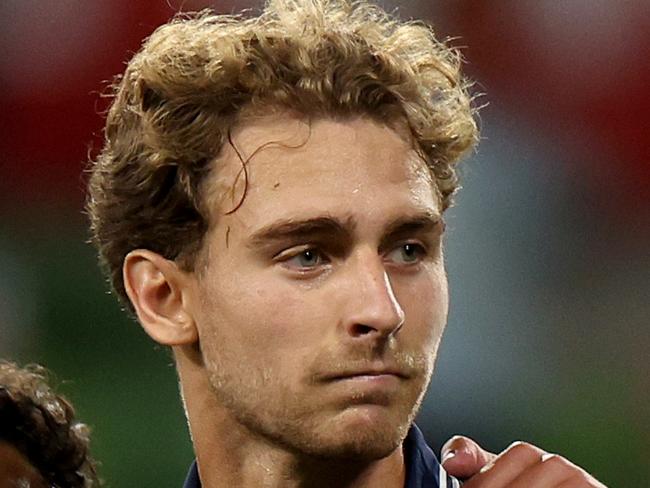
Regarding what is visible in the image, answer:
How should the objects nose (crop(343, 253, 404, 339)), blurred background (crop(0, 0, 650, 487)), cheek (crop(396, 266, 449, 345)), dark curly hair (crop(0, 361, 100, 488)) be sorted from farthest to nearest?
blurred background (crop(0, 0, 650, 487))
dark curly hair (crop(0, 361, 100, 488))
cheek (crop(396, 266, 449, 345))
nose (crop(343, 253, 404, 339))

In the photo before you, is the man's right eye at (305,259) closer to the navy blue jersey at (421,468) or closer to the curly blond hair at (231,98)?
the curly blond hair at (231,98)

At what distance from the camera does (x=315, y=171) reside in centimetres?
274

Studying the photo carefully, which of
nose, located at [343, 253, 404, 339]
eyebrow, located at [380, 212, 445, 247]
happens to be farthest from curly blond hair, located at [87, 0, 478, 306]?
nose, located at [343, 253, 404, 339]

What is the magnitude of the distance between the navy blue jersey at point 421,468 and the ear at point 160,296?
46 centimetres

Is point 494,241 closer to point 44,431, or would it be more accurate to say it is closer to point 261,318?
point 44,431

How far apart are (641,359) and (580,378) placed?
21cm

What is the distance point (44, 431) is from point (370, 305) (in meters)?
0.99

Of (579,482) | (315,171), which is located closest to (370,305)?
(315,171)

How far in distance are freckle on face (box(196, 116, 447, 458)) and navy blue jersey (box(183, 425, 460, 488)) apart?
214 mm

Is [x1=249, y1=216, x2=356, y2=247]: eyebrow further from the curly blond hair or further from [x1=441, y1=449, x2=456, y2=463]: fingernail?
[x1=441, y1=449, x2=456, y2=463]: fingernail

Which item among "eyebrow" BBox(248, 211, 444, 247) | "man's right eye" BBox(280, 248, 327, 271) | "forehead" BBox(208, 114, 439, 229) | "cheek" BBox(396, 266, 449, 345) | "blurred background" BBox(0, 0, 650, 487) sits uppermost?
"forehead" BBox(208, 114, 439, 229)

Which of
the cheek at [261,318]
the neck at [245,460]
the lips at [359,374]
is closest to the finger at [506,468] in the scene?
the neck at [245,460]

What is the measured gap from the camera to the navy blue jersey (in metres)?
2.89

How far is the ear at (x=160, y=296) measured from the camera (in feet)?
9.48
